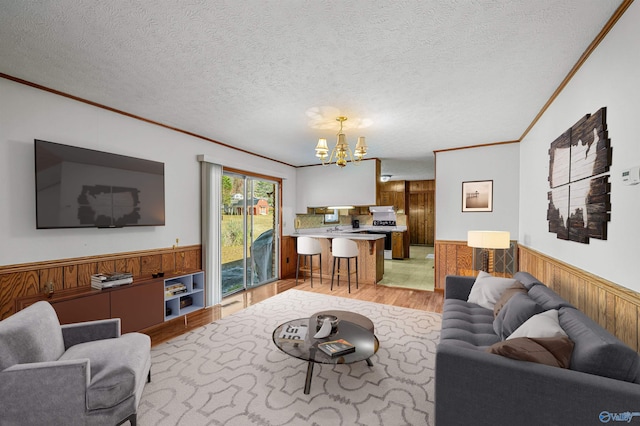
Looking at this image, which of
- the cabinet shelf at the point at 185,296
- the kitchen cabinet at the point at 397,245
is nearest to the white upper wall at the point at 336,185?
the kitchen cabinet at the point at 397,245

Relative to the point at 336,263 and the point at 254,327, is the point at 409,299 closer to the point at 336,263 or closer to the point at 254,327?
the point at 336,263

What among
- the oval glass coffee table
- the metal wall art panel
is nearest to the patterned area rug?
the oval glass coffee table

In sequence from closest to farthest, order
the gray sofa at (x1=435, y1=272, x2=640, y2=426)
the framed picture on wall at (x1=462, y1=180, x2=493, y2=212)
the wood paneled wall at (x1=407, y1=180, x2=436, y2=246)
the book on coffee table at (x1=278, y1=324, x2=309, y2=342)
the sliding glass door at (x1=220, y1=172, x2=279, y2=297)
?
the gray sofa at (x1=435, y1=272, x2=640, y2=426)
the book on coffee table at (x1=278, y1=324, x2=309, y2=342)
the framed picture on wall at (x1=462, y1=180, x2=493, y2=212)
the sliding glass door at (x1=220, y1=172, x2=279, y2=297)
the wood paneled wall at (x1=407, y1=180, x2=436, y2=246)

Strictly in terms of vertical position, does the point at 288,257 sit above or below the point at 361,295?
above

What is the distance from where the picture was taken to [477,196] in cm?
491

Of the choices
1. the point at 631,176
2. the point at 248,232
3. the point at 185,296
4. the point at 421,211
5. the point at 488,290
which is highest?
the point at 631,176

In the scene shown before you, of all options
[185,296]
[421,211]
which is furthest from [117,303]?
[421,211]

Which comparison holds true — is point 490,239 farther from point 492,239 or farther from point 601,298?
point 601,298

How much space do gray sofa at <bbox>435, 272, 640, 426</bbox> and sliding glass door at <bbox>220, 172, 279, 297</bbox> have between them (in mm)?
4062

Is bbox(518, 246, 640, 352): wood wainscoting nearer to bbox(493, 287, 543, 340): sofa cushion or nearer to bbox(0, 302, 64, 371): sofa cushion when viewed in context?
bbox(493, 287, 543, 340): sofa cushion

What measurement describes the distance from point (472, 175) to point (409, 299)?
251cm

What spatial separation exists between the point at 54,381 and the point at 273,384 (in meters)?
1.42

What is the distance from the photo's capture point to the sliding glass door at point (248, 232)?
4984 mm

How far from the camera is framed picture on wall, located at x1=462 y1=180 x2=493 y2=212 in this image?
4.82 metres
